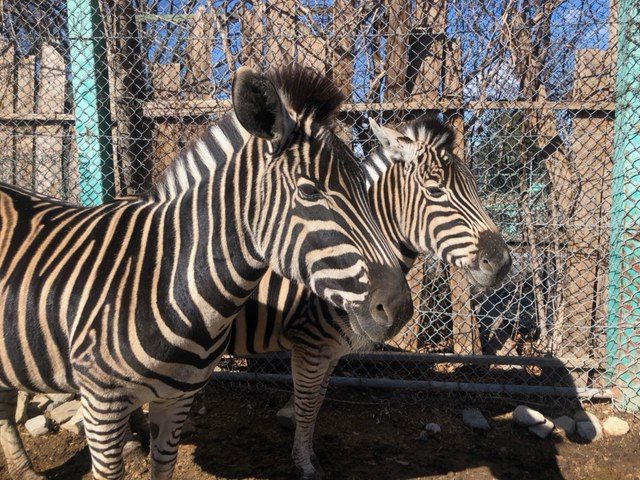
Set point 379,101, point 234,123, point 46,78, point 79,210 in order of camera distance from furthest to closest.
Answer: point 46,78 → point 379,101 → point 79,210 → point 234,123

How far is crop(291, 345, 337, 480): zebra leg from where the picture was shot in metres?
3.40

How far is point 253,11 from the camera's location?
476 cm

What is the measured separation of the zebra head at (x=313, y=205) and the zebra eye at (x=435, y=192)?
1.49 metres

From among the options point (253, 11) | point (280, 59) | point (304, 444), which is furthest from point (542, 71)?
point (304, 444)

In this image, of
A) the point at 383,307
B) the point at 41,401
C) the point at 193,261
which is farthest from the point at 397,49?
the point at 41,401

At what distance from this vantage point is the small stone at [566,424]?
4.20 m

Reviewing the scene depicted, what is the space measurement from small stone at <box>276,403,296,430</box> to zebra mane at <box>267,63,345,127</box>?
312 centimetres

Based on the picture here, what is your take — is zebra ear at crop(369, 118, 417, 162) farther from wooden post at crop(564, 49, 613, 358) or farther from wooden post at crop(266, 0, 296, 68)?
wooden post at crop(564, 49, 613, 358)

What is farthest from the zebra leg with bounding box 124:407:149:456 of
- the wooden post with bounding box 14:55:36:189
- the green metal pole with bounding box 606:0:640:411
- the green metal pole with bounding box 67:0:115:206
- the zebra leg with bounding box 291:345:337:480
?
the green metal pole with bounding box 606:0:640:411

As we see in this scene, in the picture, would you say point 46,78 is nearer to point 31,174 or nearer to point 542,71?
point 31,174

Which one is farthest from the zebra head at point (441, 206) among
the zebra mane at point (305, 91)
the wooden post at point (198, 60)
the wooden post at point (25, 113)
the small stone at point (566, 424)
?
the wooden post at point (25, 113)

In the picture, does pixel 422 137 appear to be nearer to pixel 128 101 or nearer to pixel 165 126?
pixel 165 126

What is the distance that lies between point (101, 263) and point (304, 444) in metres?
2.20

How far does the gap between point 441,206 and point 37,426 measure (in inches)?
153
